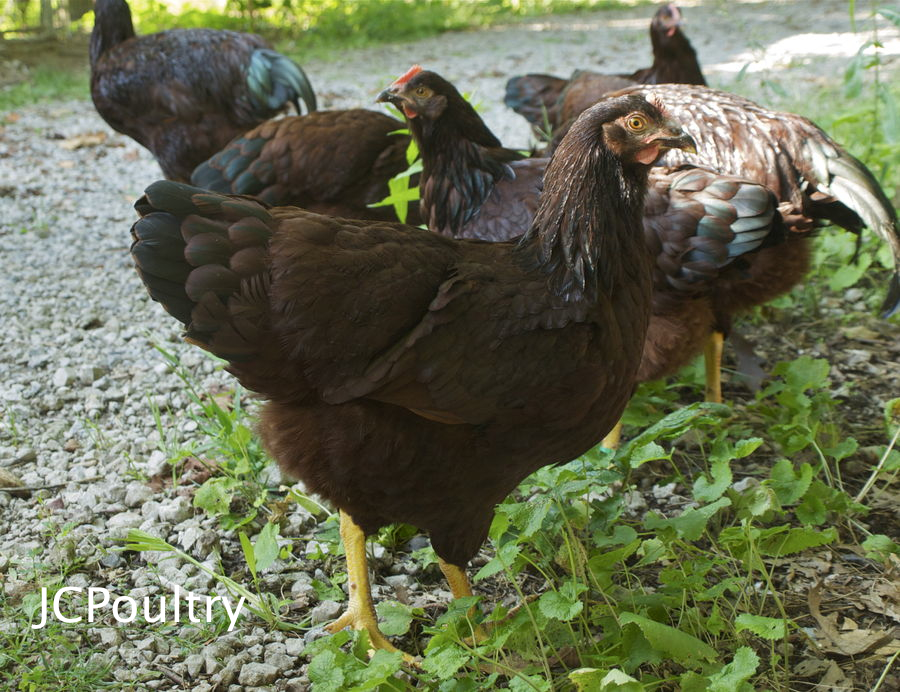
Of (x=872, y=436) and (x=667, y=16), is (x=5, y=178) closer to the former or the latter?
(x=667, y=16)

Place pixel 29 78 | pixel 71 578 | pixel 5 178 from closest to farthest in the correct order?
pixel 71 578 < pixel 5 178 < pixel 29 78

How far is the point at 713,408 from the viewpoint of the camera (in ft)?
10.3

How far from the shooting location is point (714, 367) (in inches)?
155

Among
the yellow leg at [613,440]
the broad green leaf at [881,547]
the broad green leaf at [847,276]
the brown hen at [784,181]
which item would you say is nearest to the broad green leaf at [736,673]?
the broad green leaf at [881,547]

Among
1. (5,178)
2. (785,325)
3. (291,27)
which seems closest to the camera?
(785,325)

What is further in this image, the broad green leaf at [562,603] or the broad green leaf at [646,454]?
the broad green leaf at [646,454]

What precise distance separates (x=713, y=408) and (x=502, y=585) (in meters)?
1.03

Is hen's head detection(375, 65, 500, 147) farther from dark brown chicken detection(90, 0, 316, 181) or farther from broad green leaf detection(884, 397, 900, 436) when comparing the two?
dark brown chicken detection(90, 0, 316, 181)

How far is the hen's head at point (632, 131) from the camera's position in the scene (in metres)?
2.42

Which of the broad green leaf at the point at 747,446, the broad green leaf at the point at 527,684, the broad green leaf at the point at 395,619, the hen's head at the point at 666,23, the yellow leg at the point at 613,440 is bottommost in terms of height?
the yellow leg at the point at 613,440

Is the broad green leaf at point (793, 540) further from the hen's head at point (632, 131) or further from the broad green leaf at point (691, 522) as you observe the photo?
the hen's head at point (632, 131)

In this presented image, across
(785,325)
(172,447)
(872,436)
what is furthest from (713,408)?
(172,447)

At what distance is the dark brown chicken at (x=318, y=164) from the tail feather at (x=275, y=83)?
3.55ft

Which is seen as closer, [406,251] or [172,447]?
[406,251]
